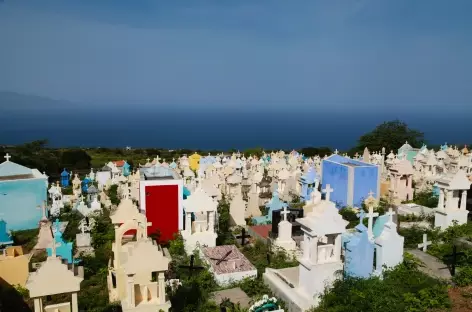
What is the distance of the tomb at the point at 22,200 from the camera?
18656 mm

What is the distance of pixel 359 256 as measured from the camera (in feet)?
33.1

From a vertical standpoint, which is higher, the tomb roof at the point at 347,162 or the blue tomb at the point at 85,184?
the tomb roof at the point at 347,162

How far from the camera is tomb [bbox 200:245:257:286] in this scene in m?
11.4

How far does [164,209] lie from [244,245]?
3211 millimetres

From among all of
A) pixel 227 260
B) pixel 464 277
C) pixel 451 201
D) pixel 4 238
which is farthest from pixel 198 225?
pixel 451 201

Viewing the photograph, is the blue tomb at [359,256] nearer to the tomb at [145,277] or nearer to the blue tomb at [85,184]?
the tomb at [145,277]

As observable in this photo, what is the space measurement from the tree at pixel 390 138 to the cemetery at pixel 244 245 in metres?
17.5

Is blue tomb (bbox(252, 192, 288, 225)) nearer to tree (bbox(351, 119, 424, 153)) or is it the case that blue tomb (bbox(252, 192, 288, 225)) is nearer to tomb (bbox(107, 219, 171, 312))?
tomb (bbox(107, 219, 171, 312))

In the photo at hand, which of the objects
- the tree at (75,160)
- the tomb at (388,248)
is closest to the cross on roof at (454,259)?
the tomb at (388,248)

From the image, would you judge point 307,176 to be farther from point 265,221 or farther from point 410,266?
point 410,266

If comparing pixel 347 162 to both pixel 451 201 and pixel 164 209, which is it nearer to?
pixel 451 201

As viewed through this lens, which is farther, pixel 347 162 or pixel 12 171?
pixel 347 162

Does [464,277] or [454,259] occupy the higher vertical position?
[454,259]

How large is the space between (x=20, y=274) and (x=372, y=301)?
9.27 meters
